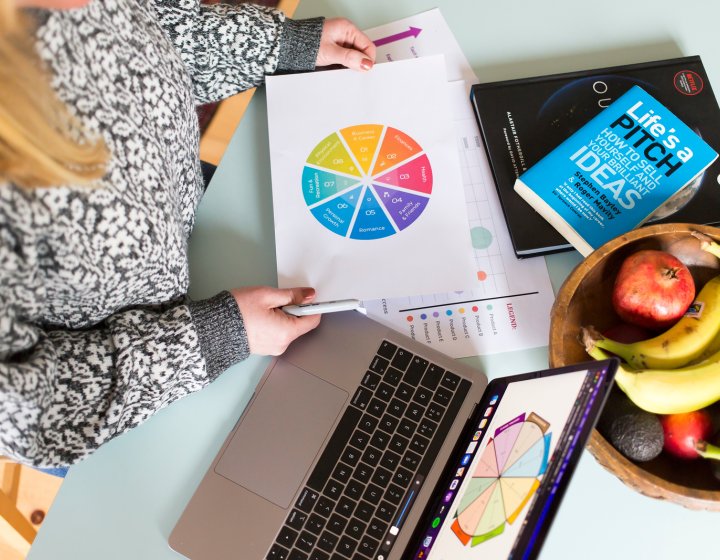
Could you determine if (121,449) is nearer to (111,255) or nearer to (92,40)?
(111,255)

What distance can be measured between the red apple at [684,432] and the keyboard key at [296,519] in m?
0.38

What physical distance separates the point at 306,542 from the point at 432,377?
0.74 ft

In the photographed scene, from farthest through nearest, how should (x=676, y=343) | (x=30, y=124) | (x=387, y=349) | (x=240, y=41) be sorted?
(x=240, y=41) → (x=387, y=349) → (x=676, y=343) → (x=30, y=124)

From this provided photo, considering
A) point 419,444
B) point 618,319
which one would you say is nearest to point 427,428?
point 419,444

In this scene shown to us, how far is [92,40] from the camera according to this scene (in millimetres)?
629

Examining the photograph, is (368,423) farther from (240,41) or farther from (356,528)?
(240,41)

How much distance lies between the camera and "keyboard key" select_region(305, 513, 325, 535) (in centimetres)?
66

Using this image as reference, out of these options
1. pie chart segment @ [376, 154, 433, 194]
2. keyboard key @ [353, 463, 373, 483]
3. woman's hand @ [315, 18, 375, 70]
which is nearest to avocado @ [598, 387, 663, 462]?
keyboard key @ [353, 463, 373, 483]

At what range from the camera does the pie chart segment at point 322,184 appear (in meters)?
0.79

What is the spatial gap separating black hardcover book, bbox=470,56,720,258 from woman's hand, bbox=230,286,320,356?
283mm

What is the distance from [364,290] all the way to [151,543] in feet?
1.22

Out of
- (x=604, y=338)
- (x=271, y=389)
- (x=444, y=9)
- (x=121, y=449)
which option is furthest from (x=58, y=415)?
(x=444, y=9)

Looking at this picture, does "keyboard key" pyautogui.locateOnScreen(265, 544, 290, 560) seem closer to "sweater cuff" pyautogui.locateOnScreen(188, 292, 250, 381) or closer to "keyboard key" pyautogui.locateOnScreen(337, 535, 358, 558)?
"keyboard key" pyautogui.locateOnScreen(337, 535, 358, 558)

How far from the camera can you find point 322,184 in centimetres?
79
